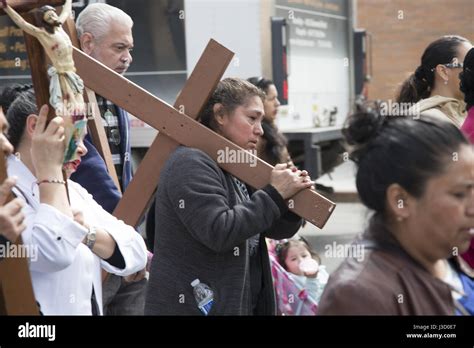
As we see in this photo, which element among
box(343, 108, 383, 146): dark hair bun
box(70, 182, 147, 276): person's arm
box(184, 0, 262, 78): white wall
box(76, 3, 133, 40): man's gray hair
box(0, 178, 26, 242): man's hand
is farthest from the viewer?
box(184, 0, 262, 78): white wall

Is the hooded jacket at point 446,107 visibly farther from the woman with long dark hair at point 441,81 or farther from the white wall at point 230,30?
the white wall at point 230,30

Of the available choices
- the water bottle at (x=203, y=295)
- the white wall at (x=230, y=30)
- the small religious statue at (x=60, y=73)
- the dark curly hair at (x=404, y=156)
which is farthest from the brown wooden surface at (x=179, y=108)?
the white wall at (x=230, y=30)

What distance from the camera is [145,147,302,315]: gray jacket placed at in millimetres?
3354

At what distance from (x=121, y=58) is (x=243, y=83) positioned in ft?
2.42

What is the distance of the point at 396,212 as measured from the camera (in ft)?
7.28

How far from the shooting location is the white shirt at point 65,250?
8.63 feet

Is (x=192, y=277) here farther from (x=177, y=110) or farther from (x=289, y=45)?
(x=289, y=45)

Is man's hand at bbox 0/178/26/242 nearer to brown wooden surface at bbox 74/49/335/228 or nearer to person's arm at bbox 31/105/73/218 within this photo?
person's arm at bbox 31/105/73/218

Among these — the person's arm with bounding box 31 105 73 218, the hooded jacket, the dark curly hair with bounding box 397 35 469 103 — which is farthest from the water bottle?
the dark curly hair with bounding box 397 35 469 103

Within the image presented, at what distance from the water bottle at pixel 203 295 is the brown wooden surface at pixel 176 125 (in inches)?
15.2

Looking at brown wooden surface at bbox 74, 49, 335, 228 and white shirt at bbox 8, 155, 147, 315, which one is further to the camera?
brown wooden surface at bbox 74, 49, 335, 228

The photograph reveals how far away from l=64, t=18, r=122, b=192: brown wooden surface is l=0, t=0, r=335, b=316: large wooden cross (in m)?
0.20

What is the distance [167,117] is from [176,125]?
4cm
